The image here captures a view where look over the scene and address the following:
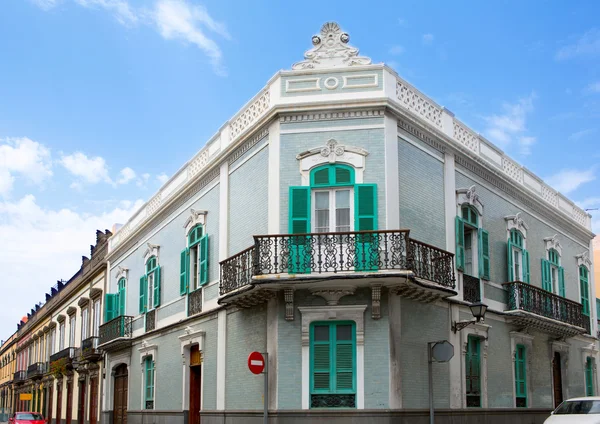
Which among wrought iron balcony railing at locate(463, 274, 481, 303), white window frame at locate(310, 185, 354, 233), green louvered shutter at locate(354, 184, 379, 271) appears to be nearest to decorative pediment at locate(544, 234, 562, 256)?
wrought iron balcony railing at locate(463, 274, 481, 303)

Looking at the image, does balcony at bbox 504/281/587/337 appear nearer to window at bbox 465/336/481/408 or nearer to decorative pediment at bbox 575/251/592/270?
window at bbox 465/336/481/408

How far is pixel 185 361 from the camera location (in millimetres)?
22328

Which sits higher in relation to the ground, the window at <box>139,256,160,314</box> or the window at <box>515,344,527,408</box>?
the window at <box>139,256,160,314</box>

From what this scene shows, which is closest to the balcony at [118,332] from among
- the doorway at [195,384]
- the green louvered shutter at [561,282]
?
the doorway at [195,384]

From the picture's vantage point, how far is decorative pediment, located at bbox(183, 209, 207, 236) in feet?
72.4

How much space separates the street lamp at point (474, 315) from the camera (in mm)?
17328

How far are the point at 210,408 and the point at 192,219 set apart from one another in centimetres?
561

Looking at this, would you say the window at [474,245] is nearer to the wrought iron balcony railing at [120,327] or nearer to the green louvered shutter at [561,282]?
the green louvered shutter at [561,282]

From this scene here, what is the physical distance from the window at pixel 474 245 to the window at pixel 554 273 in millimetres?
4742

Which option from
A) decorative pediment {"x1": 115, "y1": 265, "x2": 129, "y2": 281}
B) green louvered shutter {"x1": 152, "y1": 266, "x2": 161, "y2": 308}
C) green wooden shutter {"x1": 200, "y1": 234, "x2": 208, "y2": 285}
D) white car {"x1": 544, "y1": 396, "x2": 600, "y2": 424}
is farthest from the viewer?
decorative pediment {"x1": 115, "y1": 265, "x2": 129, "y2": 281}

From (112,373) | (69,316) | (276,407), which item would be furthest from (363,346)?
(69,316)

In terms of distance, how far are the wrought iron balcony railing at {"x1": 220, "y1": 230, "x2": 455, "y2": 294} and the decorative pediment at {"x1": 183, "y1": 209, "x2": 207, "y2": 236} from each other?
16.7ft

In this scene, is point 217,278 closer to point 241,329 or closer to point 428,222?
point 241,329

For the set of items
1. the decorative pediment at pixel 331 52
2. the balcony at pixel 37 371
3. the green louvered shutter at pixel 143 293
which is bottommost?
the balcony at pixel 37 371
